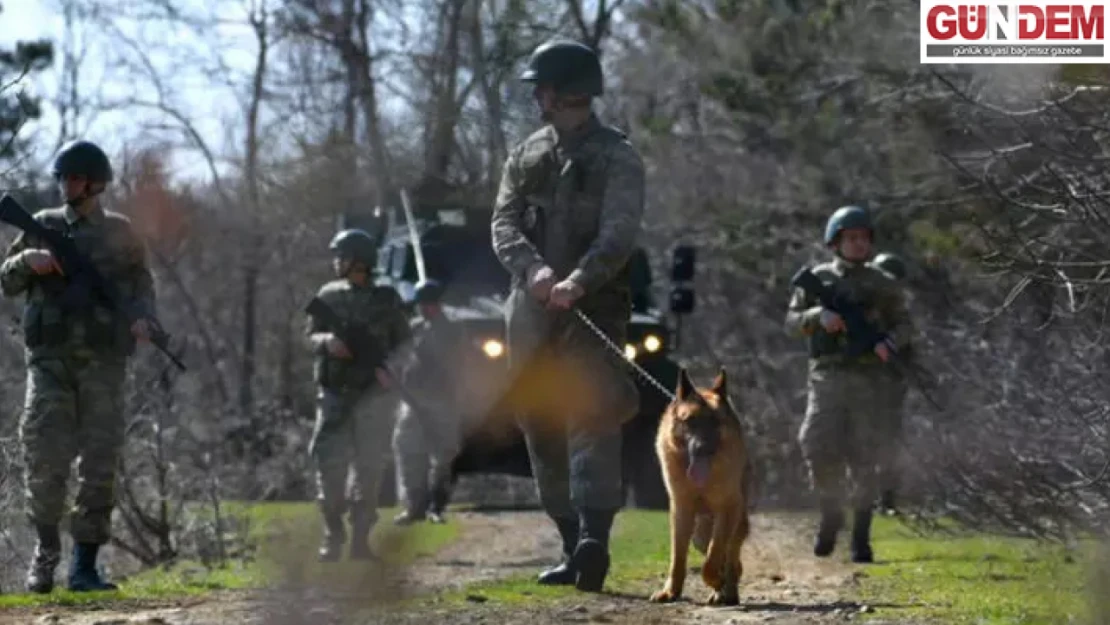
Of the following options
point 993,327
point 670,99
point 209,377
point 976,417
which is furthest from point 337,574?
point 209,377

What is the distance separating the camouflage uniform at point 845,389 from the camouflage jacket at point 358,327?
2495 millimetres

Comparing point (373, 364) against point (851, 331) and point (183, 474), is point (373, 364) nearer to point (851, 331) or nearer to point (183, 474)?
point (851, 331)

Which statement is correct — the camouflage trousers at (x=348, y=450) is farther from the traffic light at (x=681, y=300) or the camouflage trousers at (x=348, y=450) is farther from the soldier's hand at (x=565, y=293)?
the soldier's hand at (x=565, y=293)

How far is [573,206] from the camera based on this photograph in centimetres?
1024

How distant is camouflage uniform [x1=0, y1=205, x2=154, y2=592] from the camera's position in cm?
1066

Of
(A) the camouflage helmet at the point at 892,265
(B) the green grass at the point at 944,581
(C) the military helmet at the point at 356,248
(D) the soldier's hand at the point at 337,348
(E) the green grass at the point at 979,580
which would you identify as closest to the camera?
(E) the green grass at the point at 979,580

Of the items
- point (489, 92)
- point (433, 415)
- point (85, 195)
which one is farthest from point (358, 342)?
point (489, 92)

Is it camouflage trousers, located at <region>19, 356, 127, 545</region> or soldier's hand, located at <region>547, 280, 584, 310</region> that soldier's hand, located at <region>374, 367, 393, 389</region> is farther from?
soldier's hand, located at <region>547, 280, 584, 310</region>

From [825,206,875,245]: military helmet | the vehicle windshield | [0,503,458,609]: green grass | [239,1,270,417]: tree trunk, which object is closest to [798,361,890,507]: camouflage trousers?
[825,206,875,245]: military helmet

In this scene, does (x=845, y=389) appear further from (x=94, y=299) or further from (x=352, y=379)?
(x=94, y=299)

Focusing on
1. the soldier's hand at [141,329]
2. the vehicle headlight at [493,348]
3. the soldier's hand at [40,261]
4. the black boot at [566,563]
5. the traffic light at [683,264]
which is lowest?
the black boot at [566,563]

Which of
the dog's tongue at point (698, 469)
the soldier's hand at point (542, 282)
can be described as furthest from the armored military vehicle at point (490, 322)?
the dog's tongue at point (698, 469)

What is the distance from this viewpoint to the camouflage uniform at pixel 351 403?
→ 565 inches

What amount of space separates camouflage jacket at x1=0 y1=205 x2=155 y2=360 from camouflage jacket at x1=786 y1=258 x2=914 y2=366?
443 centimetres
